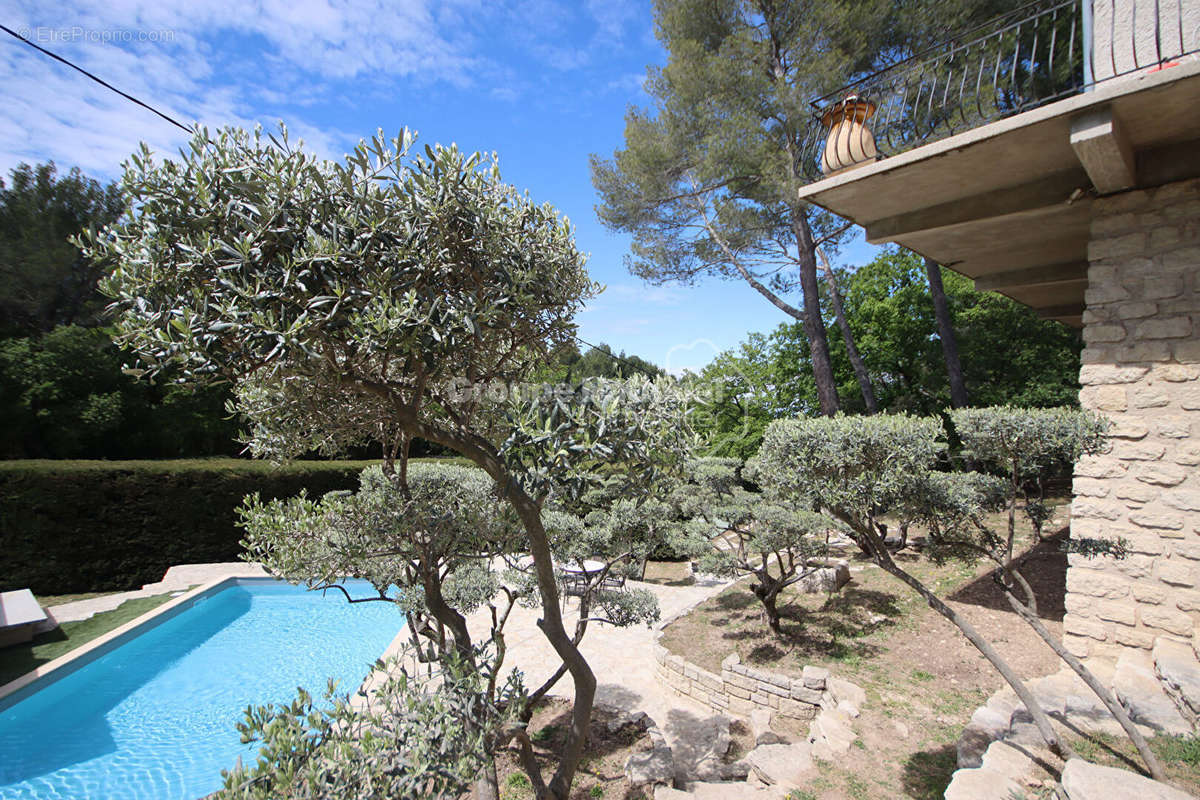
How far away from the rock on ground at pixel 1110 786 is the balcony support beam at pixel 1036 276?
6.12 meters

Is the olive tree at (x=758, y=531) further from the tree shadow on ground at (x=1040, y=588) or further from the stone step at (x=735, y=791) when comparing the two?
the stone step at (x=735, y=791)

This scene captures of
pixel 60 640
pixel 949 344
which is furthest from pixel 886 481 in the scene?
pixel 60 640

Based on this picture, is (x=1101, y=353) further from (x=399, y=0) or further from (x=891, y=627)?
(x=399, y=0)

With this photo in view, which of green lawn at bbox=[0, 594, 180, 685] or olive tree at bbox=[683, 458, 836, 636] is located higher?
olive tree at bbox=[683, 458, 836, 636]

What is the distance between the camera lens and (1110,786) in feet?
7.78

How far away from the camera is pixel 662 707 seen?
222 inches

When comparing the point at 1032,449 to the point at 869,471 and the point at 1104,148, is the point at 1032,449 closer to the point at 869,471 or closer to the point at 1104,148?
the point at 869,471

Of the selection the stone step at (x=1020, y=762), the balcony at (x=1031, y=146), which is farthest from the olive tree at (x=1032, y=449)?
the balcony at (x=1031, y=146)

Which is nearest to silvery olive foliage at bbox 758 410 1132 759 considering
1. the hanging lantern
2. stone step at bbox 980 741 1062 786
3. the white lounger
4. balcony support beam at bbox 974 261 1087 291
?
stone step at bbox 980 741 1062 786

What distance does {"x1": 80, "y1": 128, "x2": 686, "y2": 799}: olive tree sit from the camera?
213 cm

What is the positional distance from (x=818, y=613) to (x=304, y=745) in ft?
22.1

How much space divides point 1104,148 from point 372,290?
4.70 metres

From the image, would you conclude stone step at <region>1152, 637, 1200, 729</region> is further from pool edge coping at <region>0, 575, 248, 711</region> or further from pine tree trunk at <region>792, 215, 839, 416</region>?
pool edge coping at <region>0, 575, 248, 711</region>

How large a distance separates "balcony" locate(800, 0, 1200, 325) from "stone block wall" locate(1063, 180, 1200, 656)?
1.36 feet
